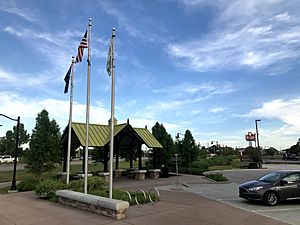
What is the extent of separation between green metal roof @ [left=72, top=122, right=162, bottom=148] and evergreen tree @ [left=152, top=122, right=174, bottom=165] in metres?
5.82

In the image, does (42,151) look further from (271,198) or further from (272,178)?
(271,198)

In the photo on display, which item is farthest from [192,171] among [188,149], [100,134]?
[100,134]

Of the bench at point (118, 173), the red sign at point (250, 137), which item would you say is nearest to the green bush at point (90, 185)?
the bench at point (118, 173)

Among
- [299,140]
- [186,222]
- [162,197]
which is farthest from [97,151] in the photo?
[299,140]

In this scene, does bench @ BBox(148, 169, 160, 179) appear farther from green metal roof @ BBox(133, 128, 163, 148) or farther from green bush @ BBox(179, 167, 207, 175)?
green bush @ BBox(179, 167, 207, 175)

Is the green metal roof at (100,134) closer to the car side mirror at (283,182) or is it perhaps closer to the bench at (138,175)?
the bench at (138,175)

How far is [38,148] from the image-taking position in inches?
977

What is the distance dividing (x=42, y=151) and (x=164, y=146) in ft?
49.1

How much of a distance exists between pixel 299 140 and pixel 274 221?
106912 mm

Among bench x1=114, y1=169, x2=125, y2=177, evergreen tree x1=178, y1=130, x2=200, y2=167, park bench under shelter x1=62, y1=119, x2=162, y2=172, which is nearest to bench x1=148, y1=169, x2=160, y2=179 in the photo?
park bench under shelter x1=62, y1=119, x2=162, y2=172

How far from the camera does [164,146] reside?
35.5m

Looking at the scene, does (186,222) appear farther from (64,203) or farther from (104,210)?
(64,203)

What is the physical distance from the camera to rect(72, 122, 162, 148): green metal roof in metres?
25.5

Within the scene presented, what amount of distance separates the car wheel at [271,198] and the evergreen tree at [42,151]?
17589 millimetres
